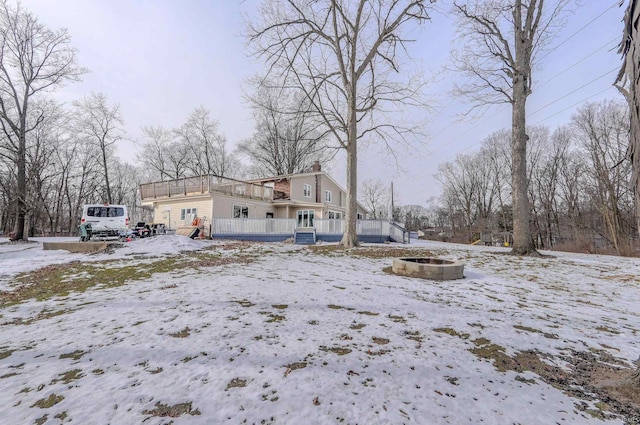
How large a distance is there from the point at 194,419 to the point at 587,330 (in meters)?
4.37

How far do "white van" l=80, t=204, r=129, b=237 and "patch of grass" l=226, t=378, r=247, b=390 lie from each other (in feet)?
49.3

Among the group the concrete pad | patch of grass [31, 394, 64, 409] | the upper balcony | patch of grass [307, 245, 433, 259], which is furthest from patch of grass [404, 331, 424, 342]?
the upper balcony

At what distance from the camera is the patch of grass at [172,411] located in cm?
163

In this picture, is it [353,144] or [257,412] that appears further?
[353,144]

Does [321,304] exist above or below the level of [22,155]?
below

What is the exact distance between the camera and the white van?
43.8ft

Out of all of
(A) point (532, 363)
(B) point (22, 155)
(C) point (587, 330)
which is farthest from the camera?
(B) point (22, 155)

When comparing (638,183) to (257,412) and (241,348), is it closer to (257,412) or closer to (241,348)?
(257,412)

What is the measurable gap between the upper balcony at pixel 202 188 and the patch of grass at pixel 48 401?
1750cm

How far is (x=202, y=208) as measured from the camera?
1878 centimetres

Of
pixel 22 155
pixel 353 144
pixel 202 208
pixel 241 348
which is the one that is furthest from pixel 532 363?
pixel 22 155

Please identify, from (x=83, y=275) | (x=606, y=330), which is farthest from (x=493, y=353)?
(x=83, y=275)

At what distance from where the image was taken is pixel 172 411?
5.44 ft

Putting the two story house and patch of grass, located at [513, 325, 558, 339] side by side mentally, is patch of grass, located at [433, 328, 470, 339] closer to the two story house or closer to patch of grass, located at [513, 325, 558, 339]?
patch of grass, located at [513, 325, 558, 339]
